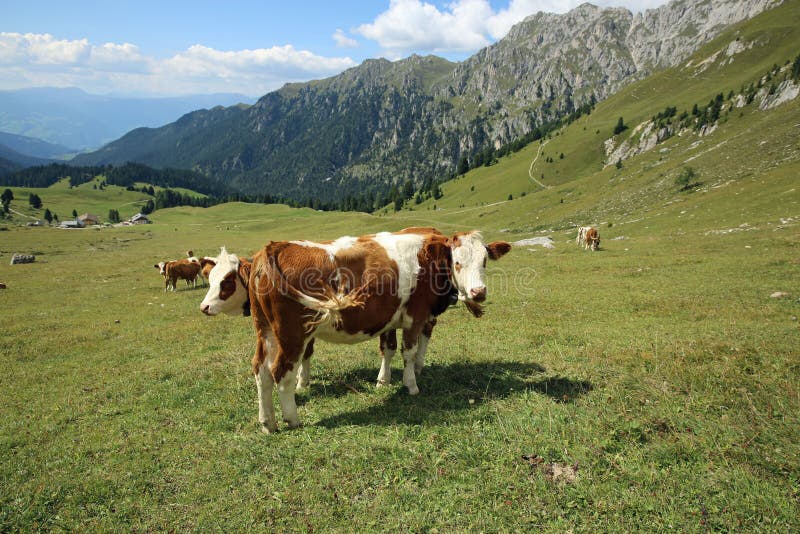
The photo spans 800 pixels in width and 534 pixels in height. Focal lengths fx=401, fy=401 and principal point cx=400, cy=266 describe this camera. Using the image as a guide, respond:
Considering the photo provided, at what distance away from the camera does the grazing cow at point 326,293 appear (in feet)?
23.0

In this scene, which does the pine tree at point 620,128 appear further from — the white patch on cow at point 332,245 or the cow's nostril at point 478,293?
the white patch on cow at point 332,245

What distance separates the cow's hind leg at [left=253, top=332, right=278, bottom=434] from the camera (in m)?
7.33

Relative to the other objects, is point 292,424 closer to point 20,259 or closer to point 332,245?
point 332,245

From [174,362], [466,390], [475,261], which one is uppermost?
[475,261]

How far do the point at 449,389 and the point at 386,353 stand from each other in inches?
62.0

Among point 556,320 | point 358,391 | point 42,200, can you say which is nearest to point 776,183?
point 556,320

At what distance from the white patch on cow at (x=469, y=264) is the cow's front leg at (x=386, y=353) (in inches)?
73.2

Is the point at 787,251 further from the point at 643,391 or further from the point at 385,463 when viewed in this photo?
the point at 385,463

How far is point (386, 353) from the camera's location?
29.4 ft

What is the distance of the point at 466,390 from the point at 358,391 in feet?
7.76

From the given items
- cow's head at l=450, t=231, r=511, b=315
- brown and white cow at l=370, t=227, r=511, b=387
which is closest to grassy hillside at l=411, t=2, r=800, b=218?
brown and white cow at l=370, t=227, r=511, b=387

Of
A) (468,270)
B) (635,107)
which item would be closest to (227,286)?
(468,270)

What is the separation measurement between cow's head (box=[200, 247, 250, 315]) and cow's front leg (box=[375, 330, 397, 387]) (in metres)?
3.09

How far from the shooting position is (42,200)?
182875 mm
